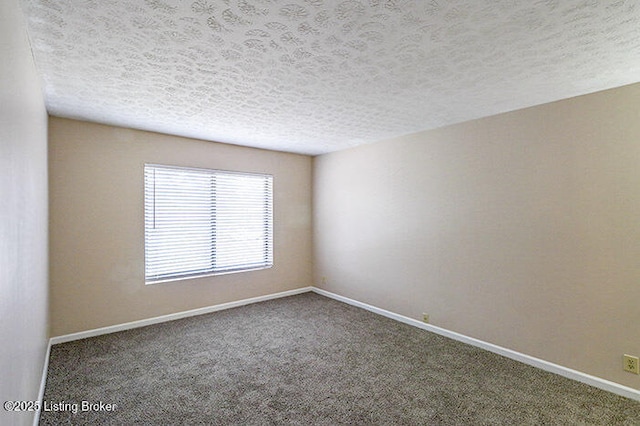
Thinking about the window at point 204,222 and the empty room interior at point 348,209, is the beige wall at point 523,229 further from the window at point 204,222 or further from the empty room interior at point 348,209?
the window at point 204,222

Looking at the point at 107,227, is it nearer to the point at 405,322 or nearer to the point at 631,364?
the point at 405,322

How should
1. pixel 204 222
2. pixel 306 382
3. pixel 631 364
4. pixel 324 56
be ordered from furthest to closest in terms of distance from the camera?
pixel 204 222 < pixel 306 382 < pixel 631 364 < pixel 324 56

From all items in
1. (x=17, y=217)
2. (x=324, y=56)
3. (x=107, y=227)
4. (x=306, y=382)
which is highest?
(x=324, y=56)

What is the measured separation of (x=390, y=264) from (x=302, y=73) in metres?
2.79

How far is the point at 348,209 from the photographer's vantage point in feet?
15.6

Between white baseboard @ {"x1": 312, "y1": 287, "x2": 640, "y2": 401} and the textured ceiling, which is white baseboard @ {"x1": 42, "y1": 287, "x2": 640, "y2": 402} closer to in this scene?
white baseboard @ {"x1": 312, "y1": 287, "x2": 640, "y2": 401}

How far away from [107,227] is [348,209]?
3.18 m

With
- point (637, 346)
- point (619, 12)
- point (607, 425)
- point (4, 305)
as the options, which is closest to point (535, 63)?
point (619, 12)

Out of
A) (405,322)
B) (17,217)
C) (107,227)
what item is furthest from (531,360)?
(107,227)

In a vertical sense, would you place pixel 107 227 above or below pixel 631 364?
above

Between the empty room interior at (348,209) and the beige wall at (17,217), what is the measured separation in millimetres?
25

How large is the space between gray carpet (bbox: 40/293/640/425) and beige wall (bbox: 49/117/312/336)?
39 centimetres

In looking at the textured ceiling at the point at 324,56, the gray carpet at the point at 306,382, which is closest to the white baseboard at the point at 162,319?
the gray carpet at the point at 306,382

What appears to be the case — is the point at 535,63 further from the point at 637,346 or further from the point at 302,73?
the point at 637,346
